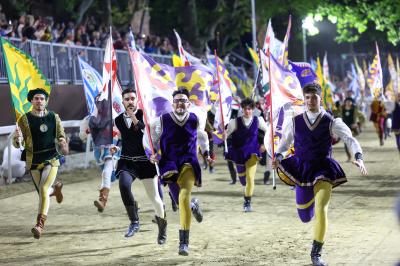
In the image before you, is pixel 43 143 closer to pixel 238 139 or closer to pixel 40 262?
pixel 40 262

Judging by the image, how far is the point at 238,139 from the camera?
1268cm

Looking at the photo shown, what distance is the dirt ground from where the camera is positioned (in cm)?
819

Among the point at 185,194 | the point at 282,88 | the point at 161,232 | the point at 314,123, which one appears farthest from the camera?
the point at 282,88

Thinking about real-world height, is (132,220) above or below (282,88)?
below

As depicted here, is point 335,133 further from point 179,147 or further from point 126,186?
point 126,186

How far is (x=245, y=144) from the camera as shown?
12492mm

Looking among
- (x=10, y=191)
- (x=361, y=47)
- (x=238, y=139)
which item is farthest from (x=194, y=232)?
(x=361, y=47)

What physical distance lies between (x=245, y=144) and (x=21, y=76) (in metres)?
3.62

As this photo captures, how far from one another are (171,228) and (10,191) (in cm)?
607

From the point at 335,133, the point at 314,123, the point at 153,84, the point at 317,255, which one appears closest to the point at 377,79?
the point at 153,84

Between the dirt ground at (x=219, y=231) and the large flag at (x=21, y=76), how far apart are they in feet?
5.56

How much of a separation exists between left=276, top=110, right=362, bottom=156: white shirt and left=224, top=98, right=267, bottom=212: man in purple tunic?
3673 millimetres

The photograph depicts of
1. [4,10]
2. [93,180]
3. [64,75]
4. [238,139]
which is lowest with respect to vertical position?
[93,180]

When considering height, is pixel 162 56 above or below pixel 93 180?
above
